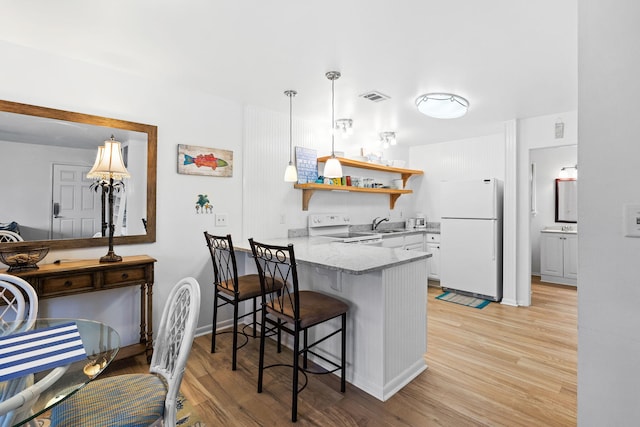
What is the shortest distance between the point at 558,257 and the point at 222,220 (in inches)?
203

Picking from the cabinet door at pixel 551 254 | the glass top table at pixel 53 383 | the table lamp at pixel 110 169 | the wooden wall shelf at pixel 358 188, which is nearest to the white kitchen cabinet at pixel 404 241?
the wooden wall shelf at pixel 358 188

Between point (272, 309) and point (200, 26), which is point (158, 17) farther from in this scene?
point (272, 309)

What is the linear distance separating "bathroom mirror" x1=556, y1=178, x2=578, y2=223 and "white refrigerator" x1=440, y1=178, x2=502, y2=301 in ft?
6.17

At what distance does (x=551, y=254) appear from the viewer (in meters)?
5.12

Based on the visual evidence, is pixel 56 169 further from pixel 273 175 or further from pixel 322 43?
pixel 322 43

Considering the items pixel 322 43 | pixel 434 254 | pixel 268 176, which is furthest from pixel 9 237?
pixel 434 254

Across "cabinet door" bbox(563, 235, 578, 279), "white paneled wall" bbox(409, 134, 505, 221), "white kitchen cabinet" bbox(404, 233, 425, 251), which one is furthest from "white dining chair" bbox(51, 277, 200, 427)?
"cabinet door" bbox(563, 235, 578, 279)

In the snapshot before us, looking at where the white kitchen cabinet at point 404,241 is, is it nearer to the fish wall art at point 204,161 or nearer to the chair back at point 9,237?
the fish wall art at point 204,161

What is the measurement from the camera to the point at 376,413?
1895mm

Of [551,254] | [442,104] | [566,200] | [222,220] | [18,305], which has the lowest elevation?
[551,254]

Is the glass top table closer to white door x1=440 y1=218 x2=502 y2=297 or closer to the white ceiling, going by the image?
the white ceiling

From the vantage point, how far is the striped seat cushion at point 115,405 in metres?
1.13

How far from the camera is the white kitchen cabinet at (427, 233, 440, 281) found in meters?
4.82

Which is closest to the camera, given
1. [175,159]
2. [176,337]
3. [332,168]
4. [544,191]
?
[176,337]
